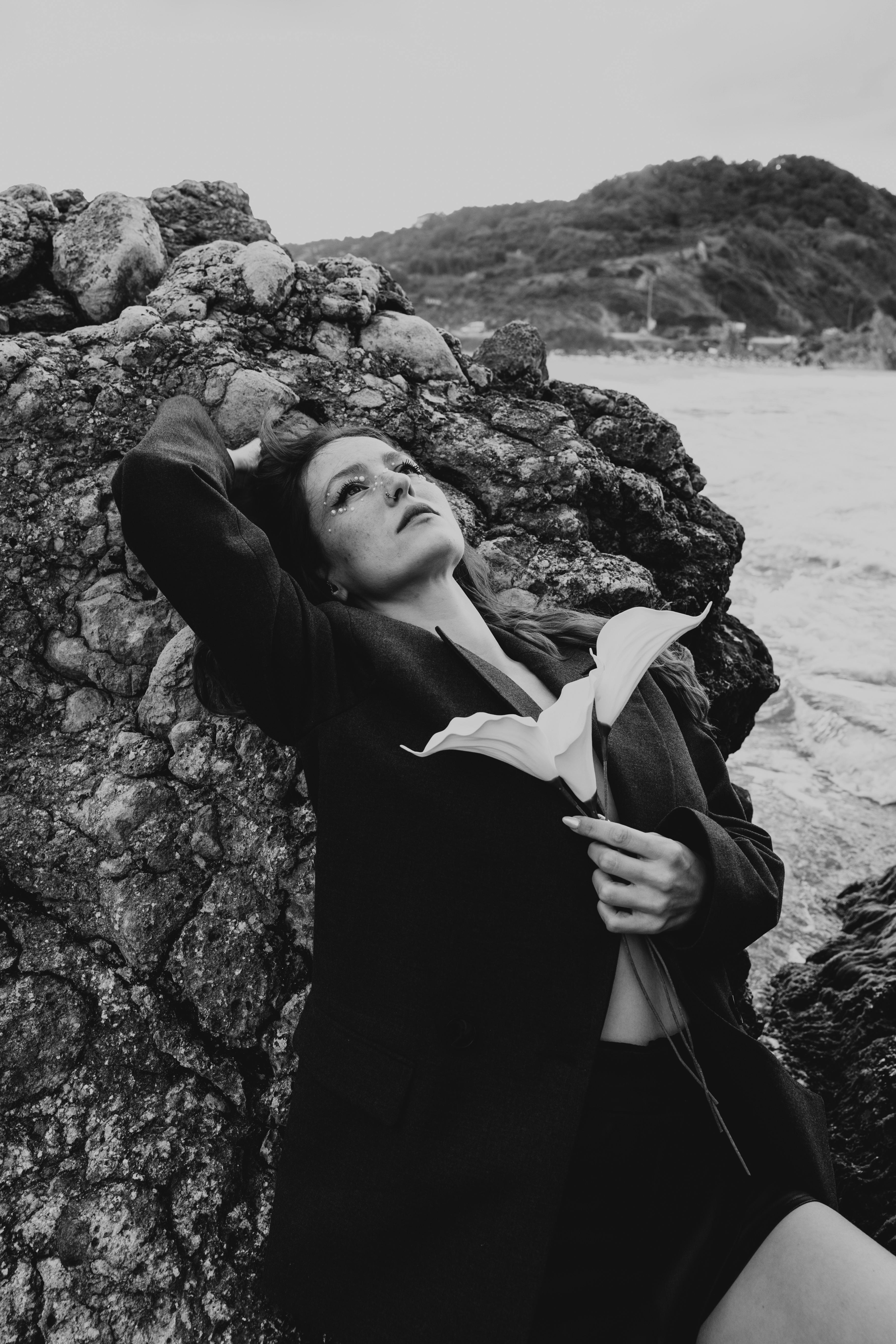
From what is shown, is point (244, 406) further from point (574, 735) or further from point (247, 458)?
point (574, 735)

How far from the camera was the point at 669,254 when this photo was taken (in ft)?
146

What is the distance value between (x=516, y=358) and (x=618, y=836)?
2.13 m

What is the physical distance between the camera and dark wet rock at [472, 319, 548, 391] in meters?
3.06

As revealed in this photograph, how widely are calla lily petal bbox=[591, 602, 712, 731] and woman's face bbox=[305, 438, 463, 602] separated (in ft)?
1.63

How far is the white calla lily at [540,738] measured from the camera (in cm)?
127

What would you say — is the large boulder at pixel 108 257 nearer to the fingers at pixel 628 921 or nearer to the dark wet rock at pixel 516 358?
the dark wet rock at pixel 516 358

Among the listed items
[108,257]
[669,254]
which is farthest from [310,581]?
[669,254]

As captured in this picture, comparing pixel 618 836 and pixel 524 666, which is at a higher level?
pixel 524 666

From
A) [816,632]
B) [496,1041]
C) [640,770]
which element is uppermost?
[640,770]

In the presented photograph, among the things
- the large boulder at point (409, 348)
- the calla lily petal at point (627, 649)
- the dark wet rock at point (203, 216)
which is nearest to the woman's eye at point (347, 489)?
the calla lily petal at point (627, 649)

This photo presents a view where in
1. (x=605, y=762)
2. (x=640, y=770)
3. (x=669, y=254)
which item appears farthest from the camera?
(x=669, y=254)

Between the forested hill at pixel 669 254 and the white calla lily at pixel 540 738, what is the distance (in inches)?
1197

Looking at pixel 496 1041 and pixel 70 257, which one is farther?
pixel 70 257

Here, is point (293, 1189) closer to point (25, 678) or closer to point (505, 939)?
point (505, 939)
